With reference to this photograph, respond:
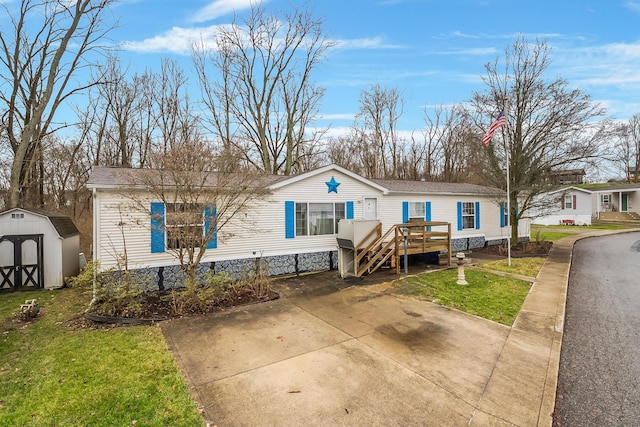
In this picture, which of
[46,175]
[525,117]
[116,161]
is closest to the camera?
[525,117]

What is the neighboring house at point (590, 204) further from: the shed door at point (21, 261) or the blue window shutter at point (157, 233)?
the shed door at point (21, 261)

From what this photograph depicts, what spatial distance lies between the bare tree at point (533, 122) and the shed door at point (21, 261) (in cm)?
1772

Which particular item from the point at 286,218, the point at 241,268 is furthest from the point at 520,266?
the point at 241,268

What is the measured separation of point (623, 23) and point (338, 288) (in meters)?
15.9

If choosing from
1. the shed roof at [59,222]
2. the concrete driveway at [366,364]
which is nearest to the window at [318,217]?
the concrete driveway at [366,364]

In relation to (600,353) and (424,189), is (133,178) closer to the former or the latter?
(600,353)

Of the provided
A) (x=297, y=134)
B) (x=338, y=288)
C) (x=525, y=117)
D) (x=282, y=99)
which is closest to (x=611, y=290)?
(x=338, y=288)

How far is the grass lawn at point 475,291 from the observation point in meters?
6.76

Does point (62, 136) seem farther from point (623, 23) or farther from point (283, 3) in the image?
point (623, 23)

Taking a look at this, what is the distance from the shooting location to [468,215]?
Result: 1489 cm

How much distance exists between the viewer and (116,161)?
20.1 meters

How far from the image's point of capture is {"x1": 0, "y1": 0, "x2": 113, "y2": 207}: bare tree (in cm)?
1387

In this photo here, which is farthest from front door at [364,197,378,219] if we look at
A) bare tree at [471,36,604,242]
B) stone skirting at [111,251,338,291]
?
bare tree at [471,36,604,242]

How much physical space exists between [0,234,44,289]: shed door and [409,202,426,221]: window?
13.3 m
